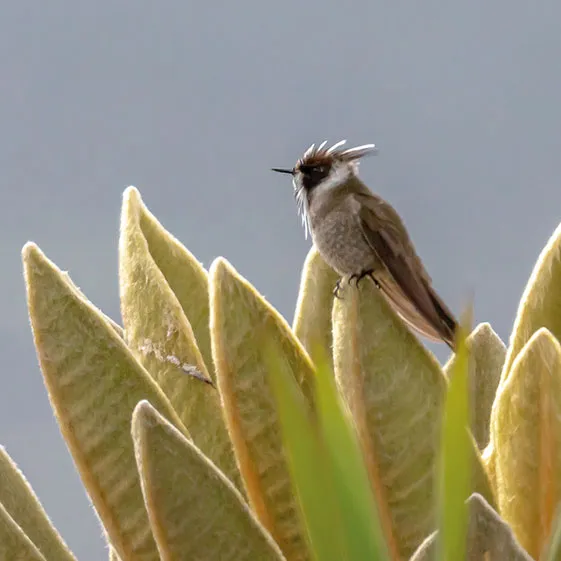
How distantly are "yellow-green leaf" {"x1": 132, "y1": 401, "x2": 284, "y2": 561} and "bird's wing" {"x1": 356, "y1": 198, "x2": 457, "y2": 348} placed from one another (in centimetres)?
56

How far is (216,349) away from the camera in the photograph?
125 centimetres

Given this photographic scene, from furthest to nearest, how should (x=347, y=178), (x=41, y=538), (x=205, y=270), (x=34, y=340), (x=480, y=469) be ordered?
(x=347, y=178)
(x=205, y=270)
(x=41, y=538)
(x=34, y=340)
(x=480, y=469)

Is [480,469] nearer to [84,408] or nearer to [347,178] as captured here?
[84,408]

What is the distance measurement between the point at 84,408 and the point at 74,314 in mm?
114

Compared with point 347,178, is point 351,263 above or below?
below

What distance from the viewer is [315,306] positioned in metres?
1.74

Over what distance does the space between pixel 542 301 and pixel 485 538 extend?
69cm

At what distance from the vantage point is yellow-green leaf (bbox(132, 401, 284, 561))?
1037 millimetres

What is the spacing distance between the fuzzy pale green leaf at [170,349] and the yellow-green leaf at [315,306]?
30 cm

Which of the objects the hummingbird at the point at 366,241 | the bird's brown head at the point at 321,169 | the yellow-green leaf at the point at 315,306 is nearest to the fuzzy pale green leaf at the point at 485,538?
the hummingbird at the point at 366,241

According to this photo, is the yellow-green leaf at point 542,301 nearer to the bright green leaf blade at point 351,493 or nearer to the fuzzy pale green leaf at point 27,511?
the fuzzy pale green leaf at point 27,511

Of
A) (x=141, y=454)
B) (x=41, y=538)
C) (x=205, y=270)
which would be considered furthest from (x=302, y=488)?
(x=205, y=270)

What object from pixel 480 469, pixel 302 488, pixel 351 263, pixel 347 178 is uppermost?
pixel 347 178

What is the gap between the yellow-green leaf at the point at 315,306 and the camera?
1707mm
